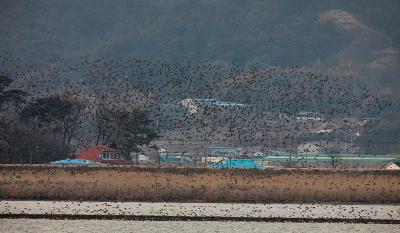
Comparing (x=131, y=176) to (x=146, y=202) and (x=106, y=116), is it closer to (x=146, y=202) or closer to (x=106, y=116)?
(x=146, y=202)

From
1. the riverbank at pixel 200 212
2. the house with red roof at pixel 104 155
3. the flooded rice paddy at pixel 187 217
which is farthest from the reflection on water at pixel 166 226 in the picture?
the house with red roof at pixel 104 155

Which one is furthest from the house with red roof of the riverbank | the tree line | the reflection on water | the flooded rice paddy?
the reflection on water

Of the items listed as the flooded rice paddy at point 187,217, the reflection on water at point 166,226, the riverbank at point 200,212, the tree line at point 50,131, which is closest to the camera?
the reflection on water at point 166,226

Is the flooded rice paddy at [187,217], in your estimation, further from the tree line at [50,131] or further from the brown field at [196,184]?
the tree line at [50,131]

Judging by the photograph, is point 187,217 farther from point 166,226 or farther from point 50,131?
point 50,131

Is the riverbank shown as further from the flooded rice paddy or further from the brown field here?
the brown field

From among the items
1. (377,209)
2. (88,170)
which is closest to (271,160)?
(88,170)

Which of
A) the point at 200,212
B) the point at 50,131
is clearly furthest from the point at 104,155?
the point at 200,212
